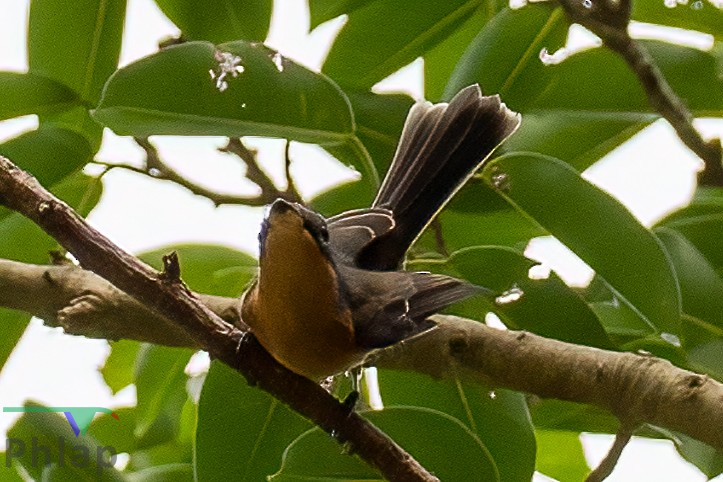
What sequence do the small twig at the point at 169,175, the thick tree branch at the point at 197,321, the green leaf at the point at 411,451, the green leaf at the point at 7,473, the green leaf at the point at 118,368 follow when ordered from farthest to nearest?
the green leaf at the point at 118,368 < the green leaf at the point at 7,473 < the small twig at the point at 169,175 < the green leaf at the point at 411,451 < the thick tree branch at the point at 197,321

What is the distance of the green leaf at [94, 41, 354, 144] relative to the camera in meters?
1.05

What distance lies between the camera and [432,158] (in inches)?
43.5

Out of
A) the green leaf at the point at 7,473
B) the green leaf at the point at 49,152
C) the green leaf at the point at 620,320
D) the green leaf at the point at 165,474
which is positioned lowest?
the green leaf at the point at 7,473

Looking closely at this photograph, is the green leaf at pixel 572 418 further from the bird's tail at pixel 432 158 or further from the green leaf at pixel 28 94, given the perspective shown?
the green leaf at pixel 28 94

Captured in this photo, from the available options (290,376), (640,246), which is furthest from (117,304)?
(640,246)

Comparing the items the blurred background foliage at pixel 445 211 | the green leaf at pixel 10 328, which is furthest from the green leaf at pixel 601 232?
the green leaf at pixel 10 328

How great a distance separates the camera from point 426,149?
43.1 inches

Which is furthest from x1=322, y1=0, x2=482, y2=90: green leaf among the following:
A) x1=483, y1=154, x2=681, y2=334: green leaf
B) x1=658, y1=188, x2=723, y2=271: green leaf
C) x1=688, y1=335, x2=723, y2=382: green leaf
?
x1=688, y1=335, x2=723, y2=382: green leaf

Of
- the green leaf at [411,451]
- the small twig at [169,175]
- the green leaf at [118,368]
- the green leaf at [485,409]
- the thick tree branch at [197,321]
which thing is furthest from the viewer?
the green leaf at [118,368]

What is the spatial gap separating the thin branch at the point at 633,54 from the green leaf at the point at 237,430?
1.60 feet

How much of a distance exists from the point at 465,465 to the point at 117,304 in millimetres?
350

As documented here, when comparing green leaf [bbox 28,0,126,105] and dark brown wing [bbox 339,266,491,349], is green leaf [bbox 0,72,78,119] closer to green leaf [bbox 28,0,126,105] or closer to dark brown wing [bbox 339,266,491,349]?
green leaf [bbox 28,0,126,105]

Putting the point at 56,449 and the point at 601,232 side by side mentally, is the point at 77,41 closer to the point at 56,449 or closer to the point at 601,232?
the point at 56,449

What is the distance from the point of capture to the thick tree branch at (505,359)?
84 cm
